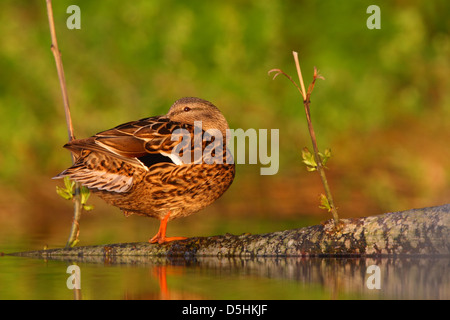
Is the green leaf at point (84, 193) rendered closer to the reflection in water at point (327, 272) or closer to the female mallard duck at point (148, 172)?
the female mallard duck at point (148, 172)

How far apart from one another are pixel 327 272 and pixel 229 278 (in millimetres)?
856

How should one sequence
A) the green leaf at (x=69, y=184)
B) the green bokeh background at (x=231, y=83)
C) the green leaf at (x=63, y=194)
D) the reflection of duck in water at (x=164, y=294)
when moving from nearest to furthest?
1. the reflection of duck in water at (x=164, y=294)
2. the green leaf at (x=63, y=194)
3. the green leaf at (x=69, y=184)
4. the green bokeh background at (x=231, y=83)

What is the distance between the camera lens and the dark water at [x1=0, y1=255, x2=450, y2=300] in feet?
20.0

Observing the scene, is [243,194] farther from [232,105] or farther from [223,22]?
[223,22]

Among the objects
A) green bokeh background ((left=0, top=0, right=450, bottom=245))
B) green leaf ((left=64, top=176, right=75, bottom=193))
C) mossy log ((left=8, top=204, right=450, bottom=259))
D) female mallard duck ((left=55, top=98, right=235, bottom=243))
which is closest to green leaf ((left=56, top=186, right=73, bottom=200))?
green leaf ((left=64, top=176, right=75, bottom=193))

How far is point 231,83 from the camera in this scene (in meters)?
15.9

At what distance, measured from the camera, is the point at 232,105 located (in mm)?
16062

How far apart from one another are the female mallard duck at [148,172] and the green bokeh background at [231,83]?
7192mm

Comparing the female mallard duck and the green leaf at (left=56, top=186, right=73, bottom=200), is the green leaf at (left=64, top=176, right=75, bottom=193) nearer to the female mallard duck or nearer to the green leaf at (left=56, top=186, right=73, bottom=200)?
the green leaf at (left=56, top=186, right=73, bottom=200)

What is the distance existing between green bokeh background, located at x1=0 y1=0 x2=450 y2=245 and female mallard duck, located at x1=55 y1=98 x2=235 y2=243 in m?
7.19

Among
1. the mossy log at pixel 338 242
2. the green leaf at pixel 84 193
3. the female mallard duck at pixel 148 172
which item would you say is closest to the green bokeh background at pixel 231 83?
the green leaf at pixel 84 193

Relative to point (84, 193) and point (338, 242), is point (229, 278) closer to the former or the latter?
point (338, 242)

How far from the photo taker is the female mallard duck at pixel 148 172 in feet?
26.5

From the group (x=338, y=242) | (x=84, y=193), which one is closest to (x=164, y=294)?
(x=338, y=242)
